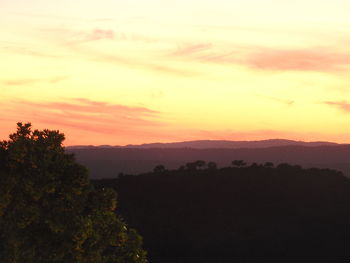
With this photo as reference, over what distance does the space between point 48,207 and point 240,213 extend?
252ft

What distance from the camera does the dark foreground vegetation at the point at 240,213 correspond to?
285ft

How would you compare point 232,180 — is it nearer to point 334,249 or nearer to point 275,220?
point 275,220

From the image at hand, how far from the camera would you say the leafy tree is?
92.5 feet

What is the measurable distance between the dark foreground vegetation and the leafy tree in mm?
55672

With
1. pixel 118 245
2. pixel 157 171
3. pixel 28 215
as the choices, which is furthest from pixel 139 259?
pixel 157 171

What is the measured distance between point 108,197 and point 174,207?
77533 millimetres

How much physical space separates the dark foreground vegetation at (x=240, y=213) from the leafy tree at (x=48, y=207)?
55672 mm

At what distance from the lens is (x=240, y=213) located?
4085 inches

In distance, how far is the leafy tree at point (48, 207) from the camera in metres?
28.2

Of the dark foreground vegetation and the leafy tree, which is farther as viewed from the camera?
the dark foreground vegetation

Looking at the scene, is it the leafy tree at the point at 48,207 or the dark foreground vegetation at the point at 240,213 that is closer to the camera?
the leafy tree at the point at 48,207

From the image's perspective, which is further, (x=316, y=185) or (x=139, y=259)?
(x=316, y=185)

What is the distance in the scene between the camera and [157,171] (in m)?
131

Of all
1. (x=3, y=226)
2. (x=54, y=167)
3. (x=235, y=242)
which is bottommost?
(x=235, y=242)
